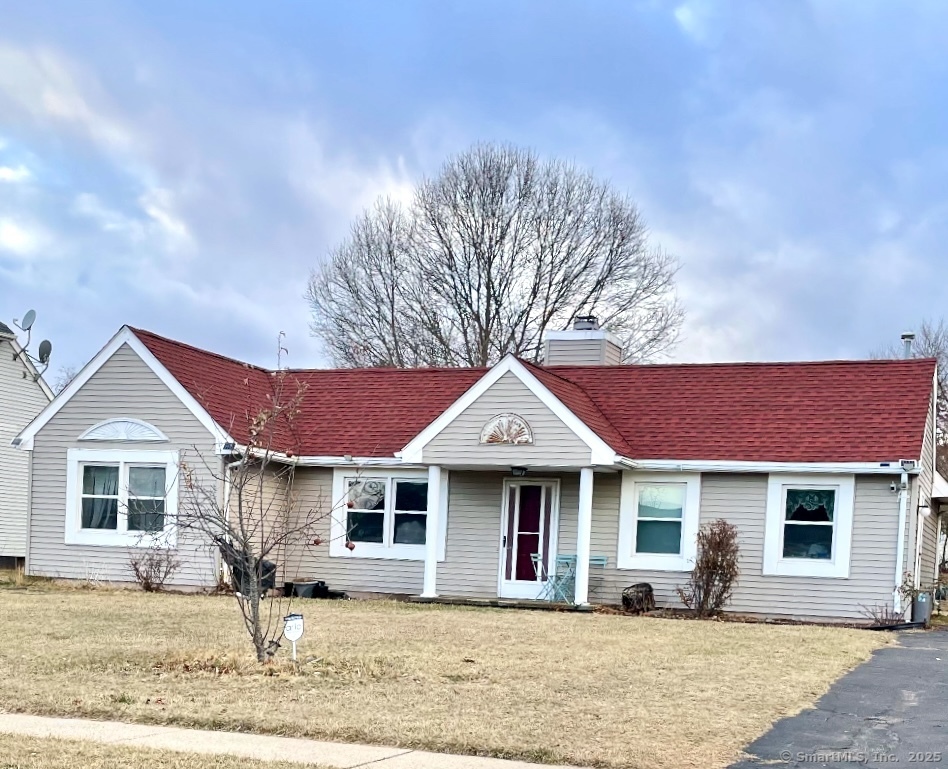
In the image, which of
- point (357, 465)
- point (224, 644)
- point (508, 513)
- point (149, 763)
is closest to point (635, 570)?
point (508, 513)

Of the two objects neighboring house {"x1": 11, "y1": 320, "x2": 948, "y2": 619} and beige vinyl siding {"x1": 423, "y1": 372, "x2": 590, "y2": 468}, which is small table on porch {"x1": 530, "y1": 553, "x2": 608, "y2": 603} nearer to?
neighboring house {"x1": 11, "y1": 320, "x2": 948, "y2": 619}

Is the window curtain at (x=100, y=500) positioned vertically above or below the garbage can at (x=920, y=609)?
above

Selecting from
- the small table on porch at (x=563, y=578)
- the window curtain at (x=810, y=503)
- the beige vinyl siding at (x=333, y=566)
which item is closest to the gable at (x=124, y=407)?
the beige vinyl siding at (x=333, y=566)

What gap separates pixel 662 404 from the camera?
21.9m

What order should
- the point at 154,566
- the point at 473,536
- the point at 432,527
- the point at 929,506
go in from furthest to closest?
the point at 929,506
the point at 473,536
the point at 154,566
the point at 432,527

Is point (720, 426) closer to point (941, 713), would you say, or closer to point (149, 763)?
point (941, 713)

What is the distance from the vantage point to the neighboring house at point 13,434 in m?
29.5

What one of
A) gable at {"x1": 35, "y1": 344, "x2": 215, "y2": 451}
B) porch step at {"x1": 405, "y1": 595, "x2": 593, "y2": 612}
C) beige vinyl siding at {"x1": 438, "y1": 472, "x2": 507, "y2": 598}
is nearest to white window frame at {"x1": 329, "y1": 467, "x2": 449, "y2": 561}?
beige vinyl siding at {"x1": 438, "y1": 472, "x2": 507, "y2": 598}

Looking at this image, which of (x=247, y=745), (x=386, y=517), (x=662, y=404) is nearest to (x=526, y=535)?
(x=386, y=517)

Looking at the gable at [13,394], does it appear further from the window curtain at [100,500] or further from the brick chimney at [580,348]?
the brick chimney at [580,348]

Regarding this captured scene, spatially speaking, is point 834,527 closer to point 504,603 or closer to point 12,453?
point 504,603

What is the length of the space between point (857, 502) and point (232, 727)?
13198 millimetres

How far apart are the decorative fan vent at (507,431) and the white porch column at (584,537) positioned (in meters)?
1.13

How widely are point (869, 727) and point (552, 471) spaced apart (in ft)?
38.8
